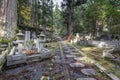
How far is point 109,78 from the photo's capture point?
18.7ft

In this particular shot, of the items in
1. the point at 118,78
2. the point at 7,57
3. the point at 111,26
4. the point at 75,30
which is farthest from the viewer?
the point at 75,30

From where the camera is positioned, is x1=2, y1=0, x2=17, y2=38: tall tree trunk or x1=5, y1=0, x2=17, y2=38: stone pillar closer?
x1=2, y1=0, x2=17, y2=38: tall tree trunk

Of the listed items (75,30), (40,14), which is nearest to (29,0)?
(40,14)

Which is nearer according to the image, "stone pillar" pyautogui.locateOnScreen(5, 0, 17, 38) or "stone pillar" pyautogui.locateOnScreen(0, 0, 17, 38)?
"stone pillar" pyautogui.locateOnScreen(0, 0, 17, 38)

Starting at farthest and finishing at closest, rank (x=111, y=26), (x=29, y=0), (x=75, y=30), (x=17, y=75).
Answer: (x=75, y=30) < (x=29, y=0) < (x=111, y=26) < (x=17, y=75)

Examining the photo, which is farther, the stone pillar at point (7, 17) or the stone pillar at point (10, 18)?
the stone pillar at point (10, 18)

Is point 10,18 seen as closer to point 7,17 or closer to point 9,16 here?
point 9,16

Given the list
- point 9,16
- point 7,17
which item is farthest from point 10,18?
point 7,17

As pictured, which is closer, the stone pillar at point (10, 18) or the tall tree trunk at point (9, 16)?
the tall tree trunk at point (9, 16)

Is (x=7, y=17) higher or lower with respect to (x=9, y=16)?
lower

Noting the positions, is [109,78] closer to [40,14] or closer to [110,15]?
[110,15]

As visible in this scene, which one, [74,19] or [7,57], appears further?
[74,19]

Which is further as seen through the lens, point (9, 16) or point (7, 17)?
point (9, 16)

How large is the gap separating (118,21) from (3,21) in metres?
13.7
